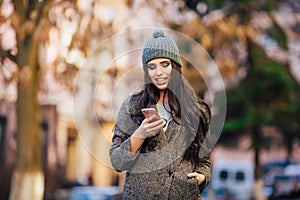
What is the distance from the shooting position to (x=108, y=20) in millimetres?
11648

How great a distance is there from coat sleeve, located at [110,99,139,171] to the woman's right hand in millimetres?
121

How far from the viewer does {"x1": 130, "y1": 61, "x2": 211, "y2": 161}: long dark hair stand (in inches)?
150

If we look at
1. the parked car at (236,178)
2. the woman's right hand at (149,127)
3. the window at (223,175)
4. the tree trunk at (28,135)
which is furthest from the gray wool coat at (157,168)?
the window at (223,175)

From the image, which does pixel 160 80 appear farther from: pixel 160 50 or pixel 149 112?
pixel 149 112

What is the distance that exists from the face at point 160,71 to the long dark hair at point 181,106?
3 cm

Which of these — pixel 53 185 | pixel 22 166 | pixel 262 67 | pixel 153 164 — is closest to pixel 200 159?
pixel 153 164

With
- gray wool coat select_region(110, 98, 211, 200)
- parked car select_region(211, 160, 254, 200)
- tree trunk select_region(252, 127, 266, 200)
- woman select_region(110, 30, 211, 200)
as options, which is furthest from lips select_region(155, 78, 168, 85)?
parked car select_region(211, 160, 254, 200)

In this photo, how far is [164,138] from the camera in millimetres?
3742

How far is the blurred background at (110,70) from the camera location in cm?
1042

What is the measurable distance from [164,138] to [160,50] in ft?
1.52

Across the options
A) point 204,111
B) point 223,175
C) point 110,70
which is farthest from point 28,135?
point 223,175

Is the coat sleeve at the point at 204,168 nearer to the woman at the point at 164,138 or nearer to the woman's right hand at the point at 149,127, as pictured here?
the woman at the point at 164,138

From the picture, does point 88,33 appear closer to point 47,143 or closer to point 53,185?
point 53,185

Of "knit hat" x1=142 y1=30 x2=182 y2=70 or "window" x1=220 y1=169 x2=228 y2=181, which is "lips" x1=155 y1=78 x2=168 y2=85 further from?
"window" x1=220 y1=169 x2=228 y2=181
